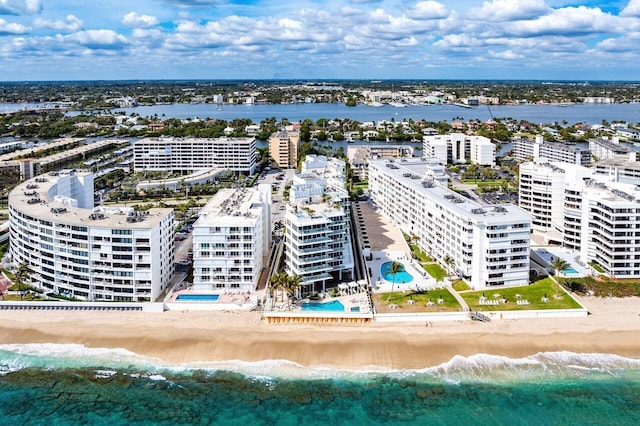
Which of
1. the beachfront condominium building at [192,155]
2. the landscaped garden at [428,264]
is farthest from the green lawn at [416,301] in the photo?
the beachfront condominium building at [192,155]

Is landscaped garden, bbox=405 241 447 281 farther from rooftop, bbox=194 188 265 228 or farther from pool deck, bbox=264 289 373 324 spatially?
rooftop, bbox=194 188 265 228

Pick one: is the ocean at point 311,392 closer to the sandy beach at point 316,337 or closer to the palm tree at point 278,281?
the sandy beach at point 316,337

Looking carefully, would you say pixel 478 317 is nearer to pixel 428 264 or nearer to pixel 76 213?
pixel 428 264

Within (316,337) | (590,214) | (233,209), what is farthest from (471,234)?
(233,209)

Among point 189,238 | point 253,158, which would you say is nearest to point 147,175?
point 253,158

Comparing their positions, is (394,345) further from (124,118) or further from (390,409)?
(124,118)

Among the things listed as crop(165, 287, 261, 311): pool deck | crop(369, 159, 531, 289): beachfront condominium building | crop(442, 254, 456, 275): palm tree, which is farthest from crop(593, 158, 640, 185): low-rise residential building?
crop(165, 287, 261, 311): pool deck
